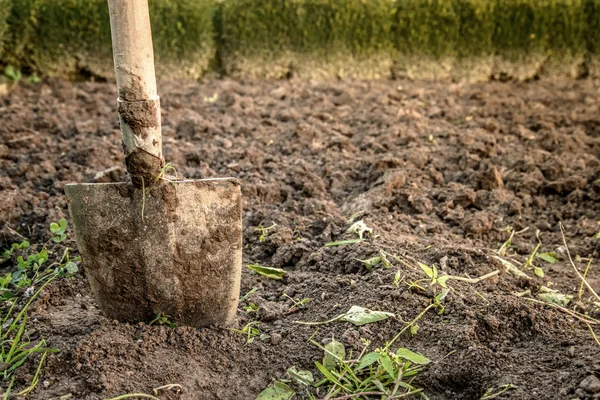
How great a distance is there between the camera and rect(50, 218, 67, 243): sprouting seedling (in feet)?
9.10

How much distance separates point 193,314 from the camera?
7.63ft

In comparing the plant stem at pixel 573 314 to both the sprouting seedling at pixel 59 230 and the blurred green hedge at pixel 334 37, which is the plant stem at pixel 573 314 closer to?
the sprouting seedling at pixel 59 230

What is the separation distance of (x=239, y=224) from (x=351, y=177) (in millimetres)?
1501

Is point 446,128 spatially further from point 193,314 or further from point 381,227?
point 193,314

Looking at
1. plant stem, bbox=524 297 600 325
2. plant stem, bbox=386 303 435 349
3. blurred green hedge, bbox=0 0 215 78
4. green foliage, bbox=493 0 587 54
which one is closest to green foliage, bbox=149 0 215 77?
blurred green hedge, bbox=0 0 215 78

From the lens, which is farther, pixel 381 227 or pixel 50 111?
pixel 50 111

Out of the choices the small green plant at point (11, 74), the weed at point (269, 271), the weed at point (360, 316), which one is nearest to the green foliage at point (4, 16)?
the small green plant at point (11, 74)

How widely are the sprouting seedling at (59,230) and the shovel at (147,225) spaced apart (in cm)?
60

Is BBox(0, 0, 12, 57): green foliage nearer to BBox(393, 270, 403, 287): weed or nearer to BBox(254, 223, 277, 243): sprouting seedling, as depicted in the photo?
BBox(254, 223, 277, 243): sprouting seedling

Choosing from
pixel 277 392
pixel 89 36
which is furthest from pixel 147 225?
pixel 89 36

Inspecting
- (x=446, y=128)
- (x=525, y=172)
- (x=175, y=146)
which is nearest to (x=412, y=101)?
(x=446, y=128)

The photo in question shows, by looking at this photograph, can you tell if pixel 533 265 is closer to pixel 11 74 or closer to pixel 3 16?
pixel 11 74

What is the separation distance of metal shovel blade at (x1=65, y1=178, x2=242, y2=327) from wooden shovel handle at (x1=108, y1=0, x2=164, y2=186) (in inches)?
3.6

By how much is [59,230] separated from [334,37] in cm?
344
